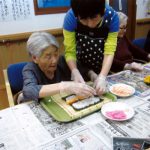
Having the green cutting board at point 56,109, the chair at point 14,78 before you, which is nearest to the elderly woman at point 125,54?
the green cutting board at point 56,109

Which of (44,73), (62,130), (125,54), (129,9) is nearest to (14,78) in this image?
(44,73)

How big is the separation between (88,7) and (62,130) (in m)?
0.59

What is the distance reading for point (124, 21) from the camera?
1881mm

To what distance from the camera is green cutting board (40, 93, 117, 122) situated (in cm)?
98

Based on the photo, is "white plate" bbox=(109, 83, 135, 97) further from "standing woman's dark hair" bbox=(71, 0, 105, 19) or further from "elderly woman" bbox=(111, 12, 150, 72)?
"standing woman's dark hair" bbox=(71, 0, 105, 19)

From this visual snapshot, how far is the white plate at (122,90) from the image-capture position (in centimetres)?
119

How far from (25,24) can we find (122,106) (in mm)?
1814

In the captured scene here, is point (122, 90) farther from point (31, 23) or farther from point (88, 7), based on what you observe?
point (31, 23)

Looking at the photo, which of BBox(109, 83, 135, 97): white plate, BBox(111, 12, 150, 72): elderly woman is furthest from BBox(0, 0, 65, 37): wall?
BBox(109, 83, 135, 97): white plate

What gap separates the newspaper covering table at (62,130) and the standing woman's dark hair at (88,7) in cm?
50

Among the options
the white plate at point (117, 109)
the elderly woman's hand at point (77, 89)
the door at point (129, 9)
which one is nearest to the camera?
the white plate at point (117, 109)

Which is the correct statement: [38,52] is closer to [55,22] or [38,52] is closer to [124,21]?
[124,21]

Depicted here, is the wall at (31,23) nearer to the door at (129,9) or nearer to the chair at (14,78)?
the door at (129,9)

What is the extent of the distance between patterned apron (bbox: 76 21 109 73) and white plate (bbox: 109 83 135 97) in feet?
1.03
